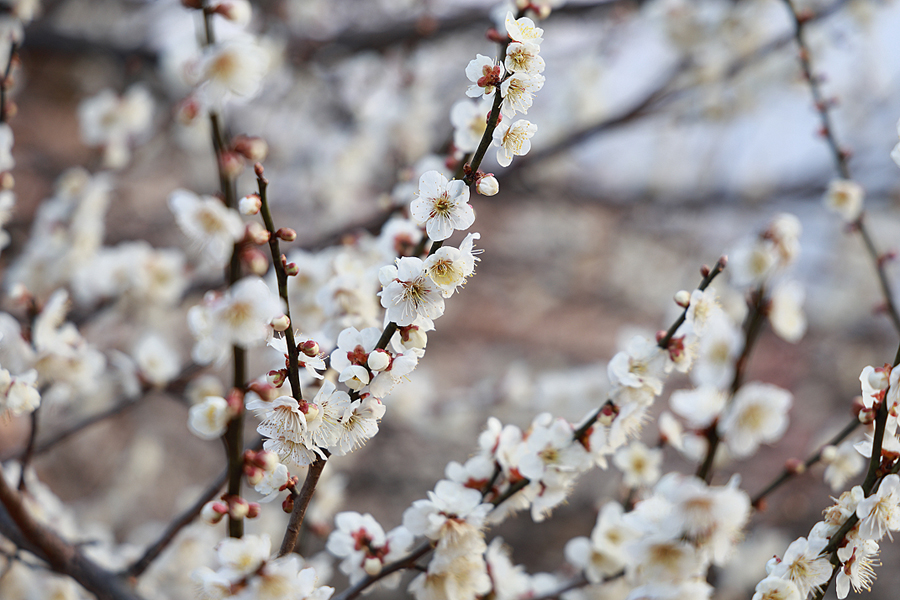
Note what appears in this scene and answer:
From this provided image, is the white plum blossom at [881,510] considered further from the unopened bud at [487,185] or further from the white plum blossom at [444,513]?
the unopened bud at [487,185]

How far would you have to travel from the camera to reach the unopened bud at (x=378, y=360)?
68 cm

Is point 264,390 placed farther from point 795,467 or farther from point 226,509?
point 795,467

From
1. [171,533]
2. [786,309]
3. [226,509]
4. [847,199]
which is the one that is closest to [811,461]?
[786,309]

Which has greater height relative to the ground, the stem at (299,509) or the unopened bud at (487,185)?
the unopened bud at (487,185)

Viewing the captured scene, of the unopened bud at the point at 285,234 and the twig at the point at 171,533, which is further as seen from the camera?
the twig at the point at 171,533

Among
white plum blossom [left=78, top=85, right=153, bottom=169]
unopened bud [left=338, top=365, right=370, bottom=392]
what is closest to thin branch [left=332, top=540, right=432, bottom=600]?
unopened bud [left=338, top=365, right=370, bottom=392]

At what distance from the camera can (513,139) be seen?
2.37ft

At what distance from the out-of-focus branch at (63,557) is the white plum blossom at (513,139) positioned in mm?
823

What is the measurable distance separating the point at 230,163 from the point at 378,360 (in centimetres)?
29

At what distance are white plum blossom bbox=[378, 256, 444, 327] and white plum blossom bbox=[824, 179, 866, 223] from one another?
1.14m

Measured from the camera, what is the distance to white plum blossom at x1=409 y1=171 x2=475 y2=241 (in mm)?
683

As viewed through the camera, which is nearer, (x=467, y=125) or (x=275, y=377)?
(x=275, y=377)

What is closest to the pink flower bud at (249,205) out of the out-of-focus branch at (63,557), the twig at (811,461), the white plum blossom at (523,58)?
the white plum blossom at (523,58)

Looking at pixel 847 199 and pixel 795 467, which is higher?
pixel 847 199
